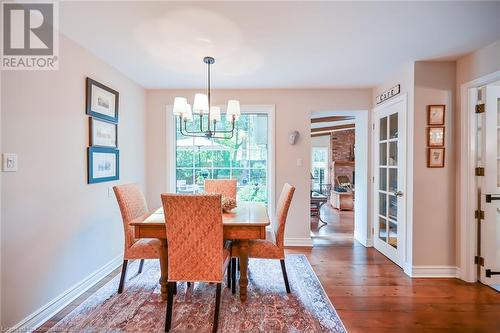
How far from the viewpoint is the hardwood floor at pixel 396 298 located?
1.93m

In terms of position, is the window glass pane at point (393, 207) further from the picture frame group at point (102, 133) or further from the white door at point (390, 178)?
the picture frame group at point (102, 133)

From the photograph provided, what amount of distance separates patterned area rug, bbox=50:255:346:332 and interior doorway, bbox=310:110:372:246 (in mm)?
1685

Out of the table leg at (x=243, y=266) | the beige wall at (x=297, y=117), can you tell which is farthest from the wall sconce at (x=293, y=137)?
the table leg at (x=243, y=266)

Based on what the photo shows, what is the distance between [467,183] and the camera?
2596 millimetres

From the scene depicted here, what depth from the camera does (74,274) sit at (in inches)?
90.2

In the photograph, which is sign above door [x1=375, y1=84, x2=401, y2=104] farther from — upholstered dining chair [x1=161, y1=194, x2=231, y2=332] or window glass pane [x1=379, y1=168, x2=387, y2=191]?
upholstered dining chair [x1=161, y1=194, x2=231, y2=332]

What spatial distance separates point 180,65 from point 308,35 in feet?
4.82

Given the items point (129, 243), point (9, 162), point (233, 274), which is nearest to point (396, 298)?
point (233, 274)

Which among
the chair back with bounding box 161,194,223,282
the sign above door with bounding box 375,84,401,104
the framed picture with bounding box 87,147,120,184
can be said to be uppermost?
the sign above door with bounding box 375,84,401,104

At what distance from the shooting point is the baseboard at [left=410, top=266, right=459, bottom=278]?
8.96 feet

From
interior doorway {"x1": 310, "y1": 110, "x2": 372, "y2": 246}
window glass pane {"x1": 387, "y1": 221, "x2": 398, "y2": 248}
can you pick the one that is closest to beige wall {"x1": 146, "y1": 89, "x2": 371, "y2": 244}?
interior doorway {"x1": 310, "y1": 110, "x2": 372, "y2": 246}

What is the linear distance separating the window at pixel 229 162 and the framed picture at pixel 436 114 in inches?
85.9

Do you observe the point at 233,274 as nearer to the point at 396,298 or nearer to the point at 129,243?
the point at 129,243

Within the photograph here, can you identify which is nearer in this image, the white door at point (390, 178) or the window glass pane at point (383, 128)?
the white door at point (390, 178)
